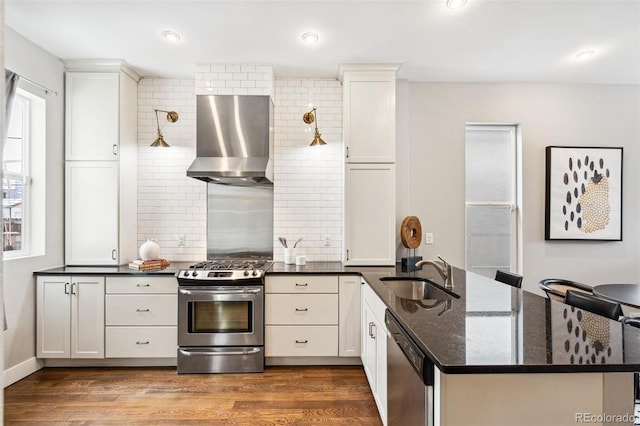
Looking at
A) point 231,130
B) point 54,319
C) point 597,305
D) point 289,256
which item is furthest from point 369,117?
point 54,319

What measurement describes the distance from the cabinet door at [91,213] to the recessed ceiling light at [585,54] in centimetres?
450

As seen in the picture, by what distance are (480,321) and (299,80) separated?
306cm

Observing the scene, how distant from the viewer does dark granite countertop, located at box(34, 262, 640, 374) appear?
3.94ft

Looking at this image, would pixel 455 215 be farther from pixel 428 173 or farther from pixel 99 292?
pixel 99 292

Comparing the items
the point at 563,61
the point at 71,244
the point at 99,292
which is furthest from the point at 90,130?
the point at 563,61

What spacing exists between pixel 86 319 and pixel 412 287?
2885 millimetres

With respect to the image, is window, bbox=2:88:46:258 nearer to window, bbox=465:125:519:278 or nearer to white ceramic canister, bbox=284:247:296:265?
white ceramic canister, bbox=284:247:296:265

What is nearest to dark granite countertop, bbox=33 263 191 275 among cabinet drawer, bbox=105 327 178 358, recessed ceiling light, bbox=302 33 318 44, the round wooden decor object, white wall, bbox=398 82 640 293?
cabinet drawer, bbox=105 327 178 358

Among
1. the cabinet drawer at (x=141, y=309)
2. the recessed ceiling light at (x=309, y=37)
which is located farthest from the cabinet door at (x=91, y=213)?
the recessed ceiling light at (x=309, y=37)

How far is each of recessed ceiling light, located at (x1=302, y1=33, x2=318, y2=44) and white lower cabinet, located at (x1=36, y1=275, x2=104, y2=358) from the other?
2772mm

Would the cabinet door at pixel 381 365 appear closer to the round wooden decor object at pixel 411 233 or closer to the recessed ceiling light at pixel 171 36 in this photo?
the round wooden decor object at pixel 411 233

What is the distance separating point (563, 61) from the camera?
334 centimetres

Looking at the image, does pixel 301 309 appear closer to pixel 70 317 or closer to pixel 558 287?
pixel 70 317

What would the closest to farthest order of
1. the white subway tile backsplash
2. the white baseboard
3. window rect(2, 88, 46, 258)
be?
the white baseboard
window rect(2, 88, 46, 258)
the white subway tile backsplash
